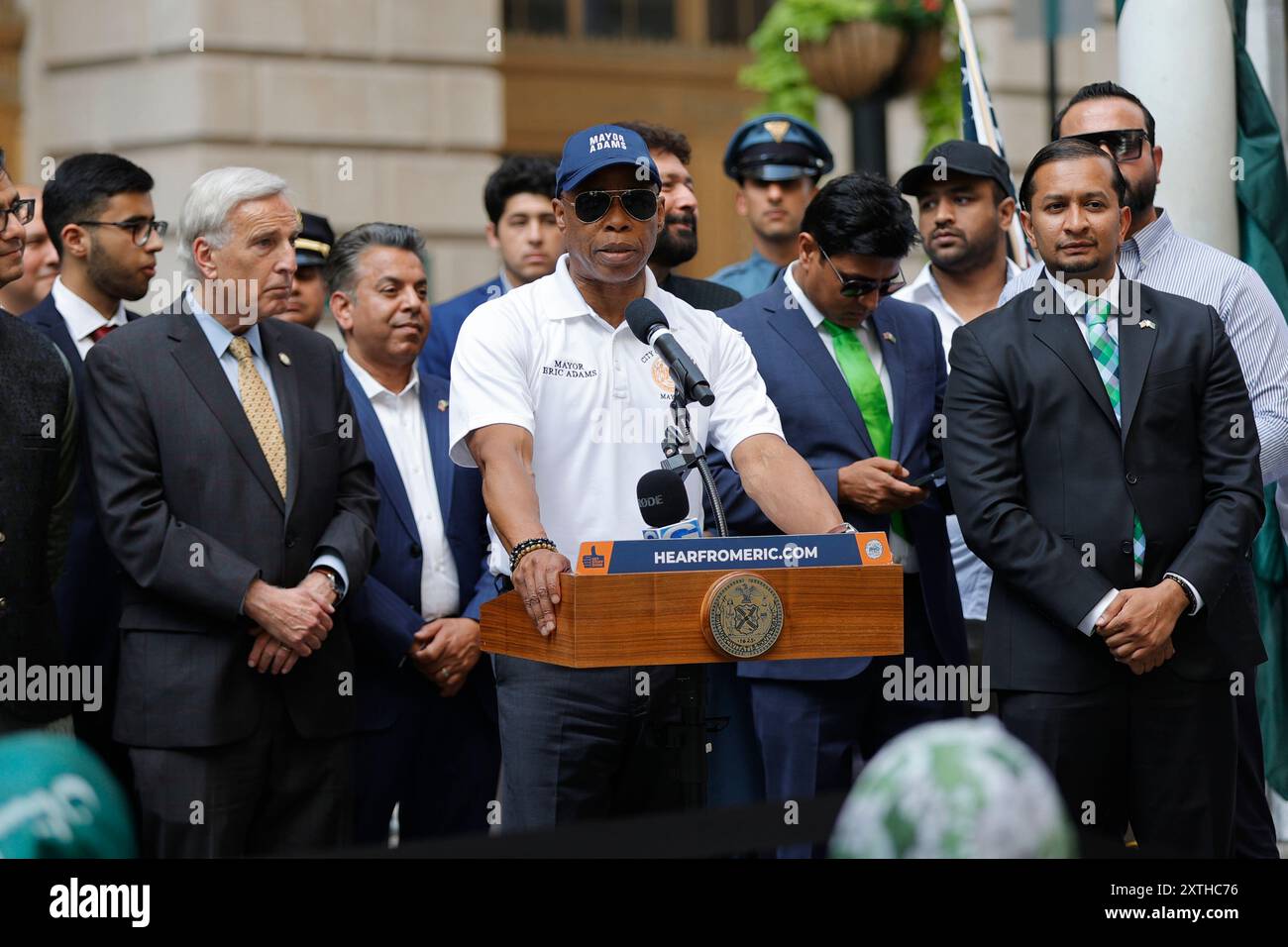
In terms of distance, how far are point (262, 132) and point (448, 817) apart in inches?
278

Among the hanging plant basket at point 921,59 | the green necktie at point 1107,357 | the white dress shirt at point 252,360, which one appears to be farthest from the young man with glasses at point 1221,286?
the hanging plant basket at point 921,59

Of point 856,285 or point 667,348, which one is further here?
point 856,285

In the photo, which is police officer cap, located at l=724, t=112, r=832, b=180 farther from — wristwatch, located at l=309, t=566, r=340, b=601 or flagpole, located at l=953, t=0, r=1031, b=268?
wristwatch, located at l=309, t=566, r=340, b=601

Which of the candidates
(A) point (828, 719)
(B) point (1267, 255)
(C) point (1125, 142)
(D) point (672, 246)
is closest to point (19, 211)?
(D) point (672, 246)

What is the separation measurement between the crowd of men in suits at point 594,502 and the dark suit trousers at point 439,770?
0.04 ft

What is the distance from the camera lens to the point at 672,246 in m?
6.70

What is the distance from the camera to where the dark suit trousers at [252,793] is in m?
4.99

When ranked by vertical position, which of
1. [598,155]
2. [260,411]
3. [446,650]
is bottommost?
[446,650]

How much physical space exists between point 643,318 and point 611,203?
1.40 feet

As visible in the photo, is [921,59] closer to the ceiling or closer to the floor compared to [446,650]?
closer to the ceiling

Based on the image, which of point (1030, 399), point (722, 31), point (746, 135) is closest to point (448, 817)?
point (1030, 399)

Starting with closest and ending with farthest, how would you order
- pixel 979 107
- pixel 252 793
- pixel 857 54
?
1. pixel 252 793
2. pixel 979 107
3. pixel 857 54

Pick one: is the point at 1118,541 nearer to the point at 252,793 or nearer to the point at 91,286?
the point at 252,793

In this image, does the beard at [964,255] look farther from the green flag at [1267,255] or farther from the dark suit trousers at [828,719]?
the dark suit trousers at [828,719]
